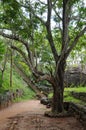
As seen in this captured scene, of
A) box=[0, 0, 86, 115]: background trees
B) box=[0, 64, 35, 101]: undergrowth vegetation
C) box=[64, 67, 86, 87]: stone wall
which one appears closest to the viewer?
box=[0, 0, 86, 115]: background trees

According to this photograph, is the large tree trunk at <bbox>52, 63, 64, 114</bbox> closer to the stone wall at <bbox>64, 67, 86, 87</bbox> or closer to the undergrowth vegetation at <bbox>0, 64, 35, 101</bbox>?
the undergrowth vegetation at <bbox>0, 64, 35, 101</bbox>

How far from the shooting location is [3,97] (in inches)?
723

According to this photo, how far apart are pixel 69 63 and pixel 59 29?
2233 centimetres

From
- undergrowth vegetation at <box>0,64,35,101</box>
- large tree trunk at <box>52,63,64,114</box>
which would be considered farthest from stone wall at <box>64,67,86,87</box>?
large tree trunk at <box>52,63,64,114</box>

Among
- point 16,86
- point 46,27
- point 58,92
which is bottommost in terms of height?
point 16,86

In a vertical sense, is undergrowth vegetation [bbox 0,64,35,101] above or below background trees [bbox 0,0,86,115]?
below

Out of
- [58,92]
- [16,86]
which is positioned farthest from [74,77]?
[58,92]

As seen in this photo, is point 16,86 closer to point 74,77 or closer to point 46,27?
point 74,77

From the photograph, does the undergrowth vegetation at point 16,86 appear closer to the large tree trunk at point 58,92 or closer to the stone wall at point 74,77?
the stone wall at point 74,77

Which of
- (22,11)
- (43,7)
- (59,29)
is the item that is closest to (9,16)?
(22,11)

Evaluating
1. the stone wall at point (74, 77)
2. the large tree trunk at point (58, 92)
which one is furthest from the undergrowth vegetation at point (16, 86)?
the large tree trunk at point (58, 92)

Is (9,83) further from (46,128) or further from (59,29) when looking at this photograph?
(46,128)

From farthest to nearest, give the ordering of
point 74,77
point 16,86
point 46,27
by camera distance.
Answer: point 74,77, point 16,86, point 46,27

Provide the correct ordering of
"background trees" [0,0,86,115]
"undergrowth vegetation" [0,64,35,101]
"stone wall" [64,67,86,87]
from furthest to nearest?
"stone wall" [64,67,86,87] → "undergrowth vegetation" [0,64,35,101] → "background trees" [0,0,86,115]
